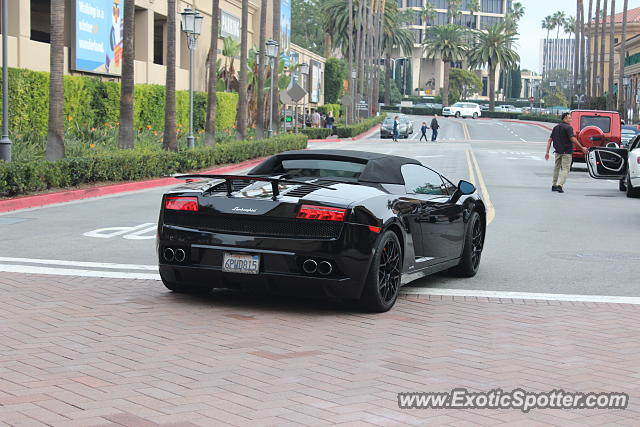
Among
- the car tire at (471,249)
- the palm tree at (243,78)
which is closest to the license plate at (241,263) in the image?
the car tire at (471,249)

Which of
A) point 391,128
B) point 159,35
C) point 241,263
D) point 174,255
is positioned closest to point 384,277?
point 241,263

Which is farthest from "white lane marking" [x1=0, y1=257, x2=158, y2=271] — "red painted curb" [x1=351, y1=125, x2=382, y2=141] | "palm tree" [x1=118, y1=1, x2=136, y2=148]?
"red painted curb" [x1=351, y1=125, x2=382, y2=141]

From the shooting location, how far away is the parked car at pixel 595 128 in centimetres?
3291

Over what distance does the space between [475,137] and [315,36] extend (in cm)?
8645

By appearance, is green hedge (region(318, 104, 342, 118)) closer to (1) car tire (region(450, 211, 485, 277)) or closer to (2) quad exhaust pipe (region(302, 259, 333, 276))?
(1) car tire (region(450, 211, 485, 277))

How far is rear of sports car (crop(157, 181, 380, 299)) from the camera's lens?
8062mm

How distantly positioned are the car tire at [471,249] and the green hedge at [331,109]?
89670 mm

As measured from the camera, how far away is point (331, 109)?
4045 inches

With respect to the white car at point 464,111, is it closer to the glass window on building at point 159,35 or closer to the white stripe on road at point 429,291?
the glass window on building at point 159,35

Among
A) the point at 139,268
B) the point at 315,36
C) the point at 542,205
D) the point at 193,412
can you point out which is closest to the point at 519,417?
the point at 193,412

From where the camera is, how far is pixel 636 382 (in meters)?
A: 6.30

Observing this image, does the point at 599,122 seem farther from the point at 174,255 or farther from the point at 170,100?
the point at 174,255

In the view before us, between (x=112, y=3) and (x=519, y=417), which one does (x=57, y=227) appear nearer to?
(x=519, y=417)

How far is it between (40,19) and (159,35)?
1115 centimetres
